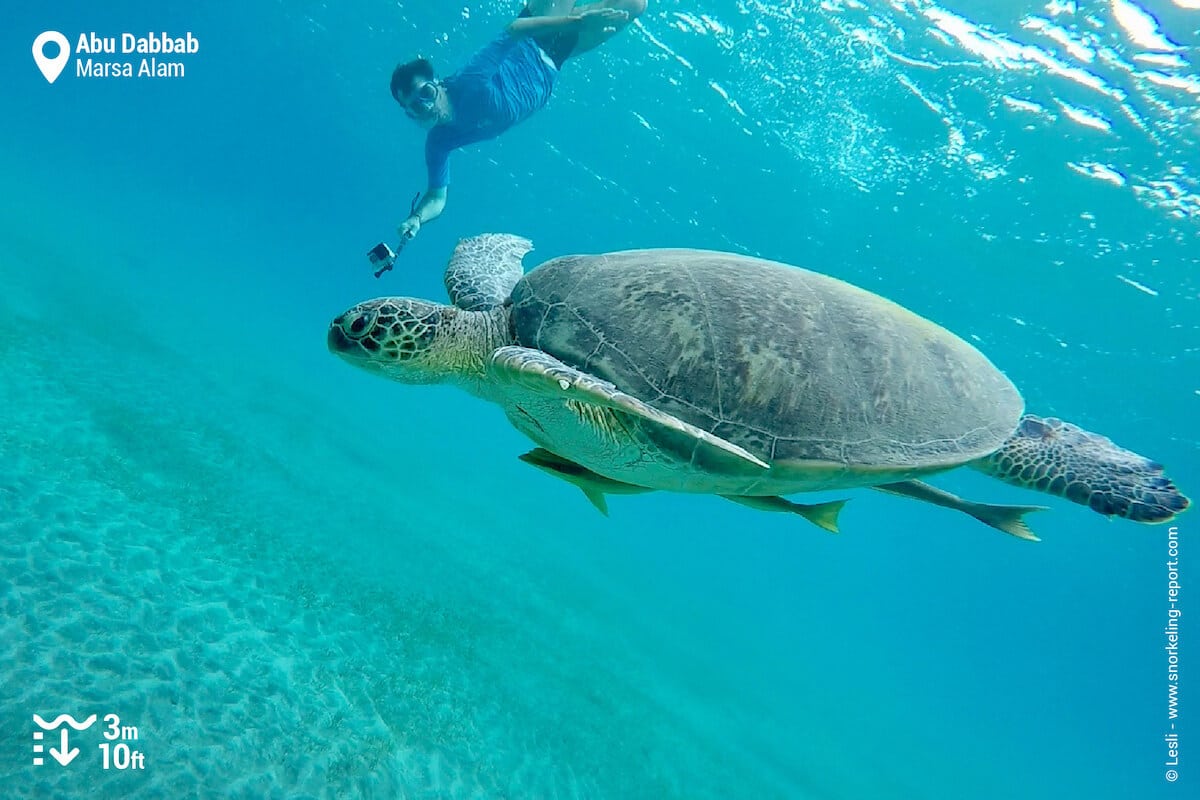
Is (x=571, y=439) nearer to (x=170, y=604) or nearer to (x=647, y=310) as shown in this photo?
(x=647, y=310)

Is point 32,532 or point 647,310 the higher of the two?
point 647,310

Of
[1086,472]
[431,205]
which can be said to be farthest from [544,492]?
[1086,472]

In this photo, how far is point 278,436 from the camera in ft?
44.1

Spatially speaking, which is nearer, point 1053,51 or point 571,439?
point 571,439

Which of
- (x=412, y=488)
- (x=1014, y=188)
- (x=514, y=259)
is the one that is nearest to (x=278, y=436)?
(x=412, y=488)

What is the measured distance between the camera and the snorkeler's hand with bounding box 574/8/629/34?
820cm

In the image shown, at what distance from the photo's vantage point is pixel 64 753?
152 inches

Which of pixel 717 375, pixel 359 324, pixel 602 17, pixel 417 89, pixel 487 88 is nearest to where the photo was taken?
pixel 717 375

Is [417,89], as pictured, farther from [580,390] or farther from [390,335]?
[580,390]

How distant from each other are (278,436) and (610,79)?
13.8 meters

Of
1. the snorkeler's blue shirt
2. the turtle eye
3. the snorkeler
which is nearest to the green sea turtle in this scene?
the turtle eye

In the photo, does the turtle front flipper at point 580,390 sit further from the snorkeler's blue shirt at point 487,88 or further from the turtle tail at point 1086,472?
the snorkeler's blue shirt at point 487,88

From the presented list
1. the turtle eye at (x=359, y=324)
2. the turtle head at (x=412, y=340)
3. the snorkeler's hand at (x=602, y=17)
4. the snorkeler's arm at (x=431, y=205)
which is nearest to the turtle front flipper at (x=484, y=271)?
the turtle head at (x=412, y=340)

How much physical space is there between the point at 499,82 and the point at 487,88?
0.79 feet
